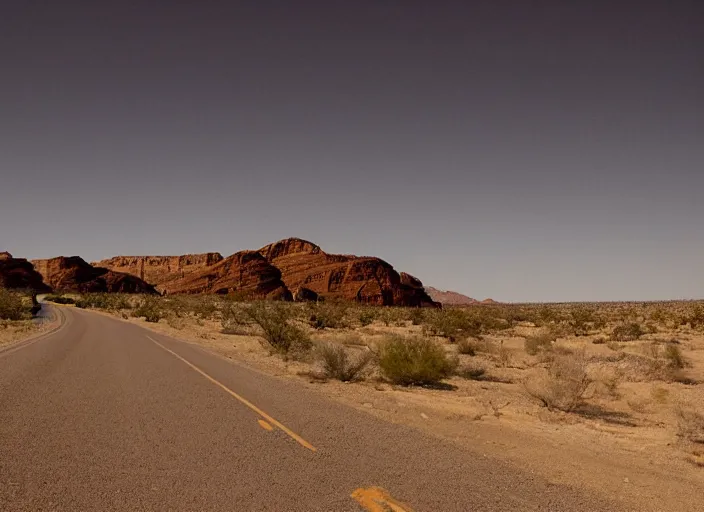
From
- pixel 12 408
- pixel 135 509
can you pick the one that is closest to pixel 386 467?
pixel 135 509

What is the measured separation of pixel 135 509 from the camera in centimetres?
452

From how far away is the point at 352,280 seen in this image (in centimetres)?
11231

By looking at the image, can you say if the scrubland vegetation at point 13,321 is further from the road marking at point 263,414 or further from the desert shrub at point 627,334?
the desert shrub at point 627,334

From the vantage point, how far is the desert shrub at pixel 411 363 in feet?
43.8

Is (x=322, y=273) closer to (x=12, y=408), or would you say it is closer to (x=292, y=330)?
(x=292, y=330)

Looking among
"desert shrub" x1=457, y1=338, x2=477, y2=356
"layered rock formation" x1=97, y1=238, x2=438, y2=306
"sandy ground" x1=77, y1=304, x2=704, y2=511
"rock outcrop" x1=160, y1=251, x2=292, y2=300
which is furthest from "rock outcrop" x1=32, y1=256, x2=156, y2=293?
"sandy ground" x1=77, y1=304, x2=704, y2=511

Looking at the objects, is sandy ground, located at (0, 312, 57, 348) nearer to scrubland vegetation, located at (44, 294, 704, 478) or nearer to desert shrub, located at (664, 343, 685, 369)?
scrubland vegetation, located at (44, 294, 704, 478)

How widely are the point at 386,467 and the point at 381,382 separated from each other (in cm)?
794

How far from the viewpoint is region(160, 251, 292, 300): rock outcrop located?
112 m

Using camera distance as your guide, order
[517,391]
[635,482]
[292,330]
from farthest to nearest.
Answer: [292,330], [517,391], [635,482]

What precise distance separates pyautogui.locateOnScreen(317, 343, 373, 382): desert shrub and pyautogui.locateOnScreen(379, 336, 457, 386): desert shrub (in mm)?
706

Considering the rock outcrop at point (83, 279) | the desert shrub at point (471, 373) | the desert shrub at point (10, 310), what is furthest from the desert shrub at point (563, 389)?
the rock outcrop at point (83, 279)

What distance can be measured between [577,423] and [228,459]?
6.85 m

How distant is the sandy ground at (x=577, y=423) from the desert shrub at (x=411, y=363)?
472 mm
